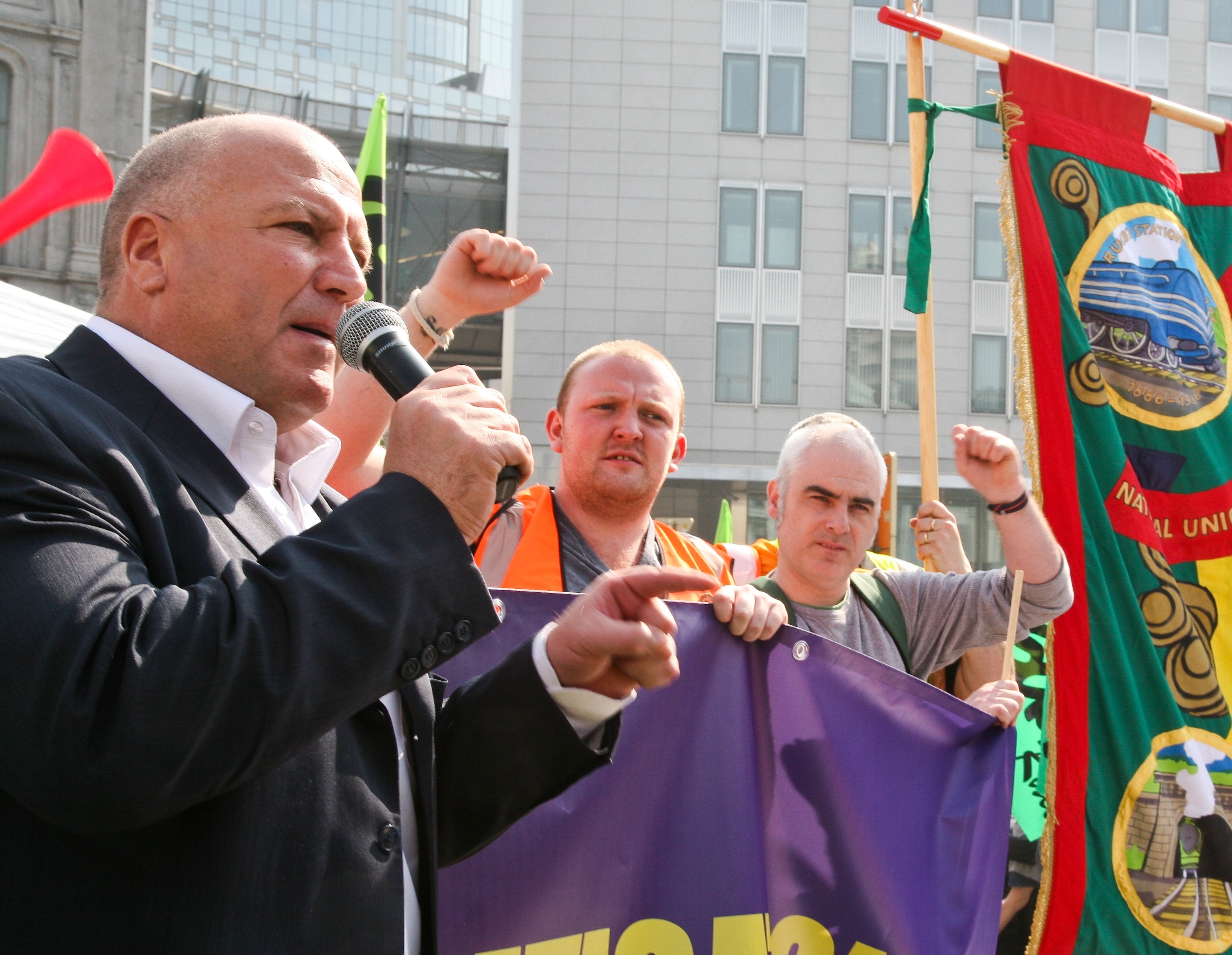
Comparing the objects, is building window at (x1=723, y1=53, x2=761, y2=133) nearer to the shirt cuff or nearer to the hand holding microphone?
the shirt cuff

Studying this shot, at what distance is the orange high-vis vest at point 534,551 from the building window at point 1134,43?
2171 cm

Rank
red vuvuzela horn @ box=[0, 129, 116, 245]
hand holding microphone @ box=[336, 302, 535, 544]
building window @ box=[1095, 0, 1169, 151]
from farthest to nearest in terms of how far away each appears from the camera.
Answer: building window @ box=[1095, 0, 1169, 151] < red vuvuzela horn @ box=[0, 129, 116, 245] < hand holding microphone @ box=[336, 302, 535, 544]

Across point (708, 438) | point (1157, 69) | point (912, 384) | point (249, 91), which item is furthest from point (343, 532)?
point (1157, 69)

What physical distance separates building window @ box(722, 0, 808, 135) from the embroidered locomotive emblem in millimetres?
17708

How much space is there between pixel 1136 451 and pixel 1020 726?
3.38ft

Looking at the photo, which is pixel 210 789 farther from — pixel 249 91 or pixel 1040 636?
pixel 249 91

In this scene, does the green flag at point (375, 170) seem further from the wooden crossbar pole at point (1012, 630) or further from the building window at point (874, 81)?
the building window at point (874, 81)

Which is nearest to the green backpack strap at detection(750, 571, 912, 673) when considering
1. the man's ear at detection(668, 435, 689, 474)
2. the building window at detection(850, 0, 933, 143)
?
the man's ear at detection(668, 435, 689, 474)

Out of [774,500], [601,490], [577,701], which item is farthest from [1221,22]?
[577,701]

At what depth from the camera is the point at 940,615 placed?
9.27 ft

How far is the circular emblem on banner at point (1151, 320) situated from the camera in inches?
141

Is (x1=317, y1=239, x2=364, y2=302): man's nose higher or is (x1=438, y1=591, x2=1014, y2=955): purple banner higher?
(x1=317, y1=239, x2=364, y2=302): man's nose

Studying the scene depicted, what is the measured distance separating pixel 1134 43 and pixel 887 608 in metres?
22.4

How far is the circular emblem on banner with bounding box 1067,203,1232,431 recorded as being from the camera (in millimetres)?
3576
